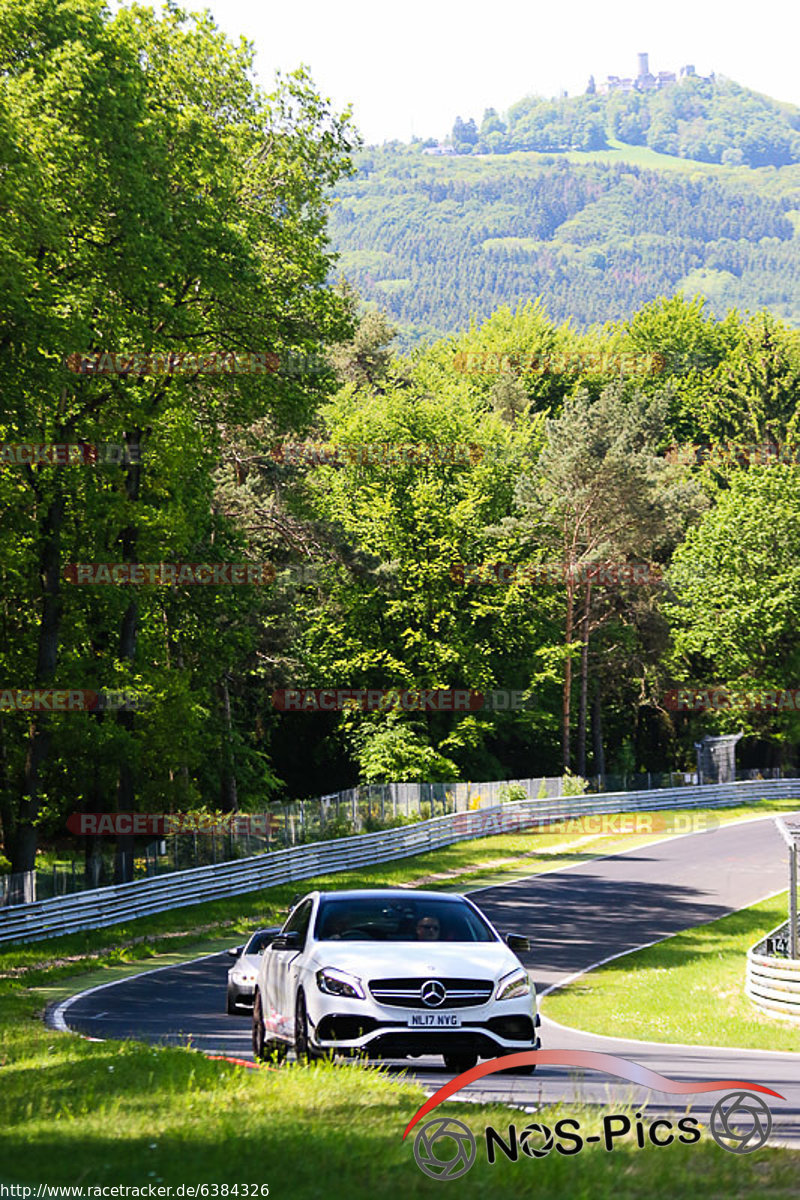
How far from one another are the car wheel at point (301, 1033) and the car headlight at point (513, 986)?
146 centimetres

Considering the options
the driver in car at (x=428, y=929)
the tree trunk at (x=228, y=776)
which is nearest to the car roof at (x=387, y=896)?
the driver in car at (x=428, y=929)

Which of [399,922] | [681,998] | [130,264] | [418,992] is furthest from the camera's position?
[130,264]

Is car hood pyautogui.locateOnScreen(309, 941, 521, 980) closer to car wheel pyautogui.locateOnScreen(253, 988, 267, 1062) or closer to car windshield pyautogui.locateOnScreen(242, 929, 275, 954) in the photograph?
car wheel pyautogui.locateOnScreen(253, 988, 267, 1062)

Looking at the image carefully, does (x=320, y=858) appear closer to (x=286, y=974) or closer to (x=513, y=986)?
(x=286, y=974)

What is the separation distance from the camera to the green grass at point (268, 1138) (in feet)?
21.2

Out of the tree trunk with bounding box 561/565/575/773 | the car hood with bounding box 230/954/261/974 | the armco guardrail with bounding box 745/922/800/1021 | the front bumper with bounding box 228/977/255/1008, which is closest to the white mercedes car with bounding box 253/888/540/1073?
the car hood with bounding box 230/954/261/974

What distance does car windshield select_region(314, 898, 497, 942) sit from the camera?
11375 mm

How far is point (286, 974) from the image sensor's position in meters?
11.4

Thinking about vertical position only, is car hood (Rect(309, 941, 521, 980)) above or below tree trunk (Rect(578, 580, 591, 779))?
below

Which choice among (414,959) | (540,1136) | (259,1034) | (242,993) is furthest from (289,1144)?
(242,993)

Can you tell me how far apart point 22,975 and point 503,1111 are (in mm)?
17121

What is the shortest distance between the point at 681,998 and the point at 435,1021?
12.7 meters

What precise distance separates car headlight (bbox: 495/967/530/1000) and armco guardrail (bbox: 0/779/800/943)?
18.0 m

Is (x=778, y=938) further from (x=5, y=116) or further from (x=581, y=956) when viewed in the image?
(x=5, y=116)
